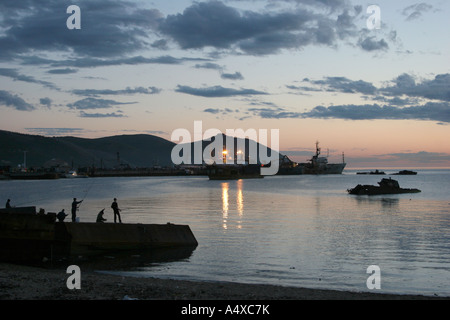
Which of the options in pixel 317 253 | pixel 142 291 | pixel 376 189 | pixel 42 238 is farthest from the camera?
pixel 376 189

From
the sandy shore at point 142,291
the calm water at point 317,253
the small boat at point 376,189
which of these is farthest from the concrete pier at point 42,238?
the small boat at point 376,189

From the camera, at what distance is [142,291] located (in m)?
13.6

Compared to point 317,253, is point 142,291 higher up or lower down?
higher up

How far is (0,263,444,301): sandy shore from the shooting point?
12.9m

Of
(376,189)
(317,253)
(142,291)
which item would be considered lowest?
(317,253)

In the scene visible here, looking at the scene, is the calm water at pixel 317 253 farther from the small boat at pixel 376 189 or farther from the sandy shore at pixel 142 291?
the small boat at pixel 376 189

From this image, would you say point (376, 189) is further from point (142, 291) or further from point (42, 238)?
point (142, 291)

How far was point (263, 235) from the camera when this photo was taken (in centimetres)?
3075

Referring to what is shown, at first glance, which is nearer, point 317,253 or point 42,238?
point 42,238

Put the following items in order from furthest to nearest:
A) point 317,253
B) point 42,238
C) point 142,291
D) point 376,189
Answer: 1. point 376,189
2. point 317,253
3. point 42,238
4. point 142,291

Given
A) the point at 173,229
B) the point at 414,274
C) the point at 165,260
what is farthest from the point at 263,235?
the point at 414,274

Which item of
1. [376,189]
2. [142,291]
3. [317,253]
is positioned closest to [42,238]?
[142,291]

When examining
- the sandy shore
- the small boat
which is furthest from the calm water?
the small boat
